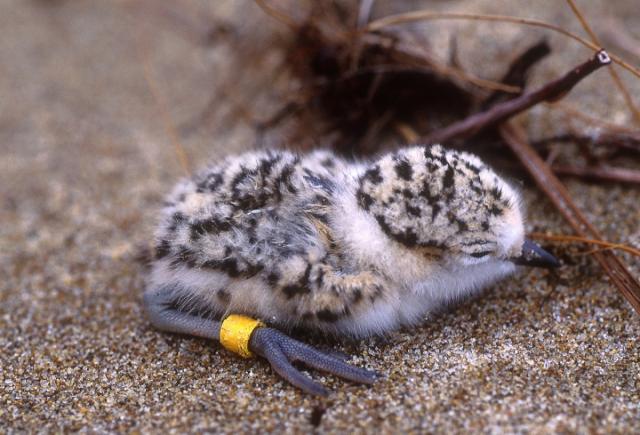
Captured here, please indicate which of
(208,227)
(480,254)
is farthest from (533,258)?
(208,227)

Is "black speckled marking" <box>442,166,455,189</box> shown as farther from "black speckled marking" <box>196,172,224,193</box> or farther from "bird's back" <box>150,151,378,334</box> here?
"black speckled marking" <box>196,172,224,193</box>

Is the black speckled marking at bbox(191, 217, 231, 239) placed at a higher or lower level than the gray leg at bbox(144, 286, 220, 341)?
higher

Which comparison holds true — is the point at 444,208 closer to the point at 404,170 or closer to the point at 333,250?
the point at 404,170

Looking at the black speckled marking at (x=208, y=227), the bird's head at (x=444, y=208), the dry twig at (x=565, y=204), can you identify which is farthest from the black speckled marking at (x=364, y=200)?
the dry twig at (x=565, y=204)

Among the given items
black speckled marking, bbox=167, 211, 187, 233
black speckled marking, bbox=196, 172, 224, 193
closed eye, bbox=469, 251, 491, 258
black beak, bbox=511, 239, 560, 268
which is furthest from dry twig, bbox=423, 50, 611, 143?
black speckled marking, bbox=167, 211, 187, 233

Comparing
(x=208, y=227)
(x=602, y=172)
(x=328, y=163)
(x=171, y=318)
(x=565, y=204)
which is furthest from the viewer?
(x=602, y=172)

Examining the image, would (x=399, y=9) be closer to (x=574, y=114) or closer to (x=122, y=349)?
(x=574, y=114)

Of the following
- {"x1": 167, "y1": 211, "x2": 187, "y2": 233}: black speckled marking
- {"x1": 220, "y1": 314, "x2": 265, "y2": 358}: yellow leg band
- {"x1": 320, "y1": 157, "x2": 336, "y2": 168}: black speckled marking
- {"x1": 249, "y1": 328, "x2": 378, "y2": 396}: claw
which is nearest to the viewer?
{"x1": 249, "y1": 328, "x2": 378, "y2": 396}: claw

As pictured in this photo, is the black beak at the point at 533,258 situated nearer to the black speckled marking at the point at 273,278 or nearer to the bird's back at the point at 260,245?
the bird's back at the point at 260,245
